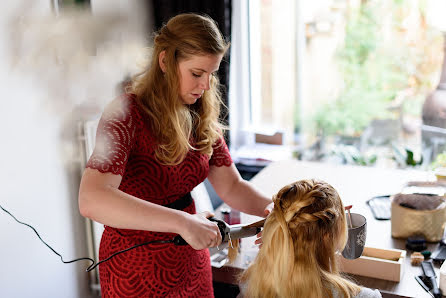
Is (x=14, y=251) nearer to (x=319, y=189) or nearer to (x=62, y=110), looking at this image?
(x=62, y=110)

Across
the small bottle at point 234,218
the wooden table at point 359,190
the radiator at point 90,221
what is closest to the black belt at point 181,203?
the wooden table at point 359,190

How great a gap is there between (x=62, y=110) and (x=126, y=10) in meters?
0.74

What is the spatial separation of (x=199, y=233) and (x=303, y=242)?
23 cm

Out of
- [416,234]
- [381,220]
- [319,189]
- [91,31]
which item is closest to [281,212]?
[319,189]

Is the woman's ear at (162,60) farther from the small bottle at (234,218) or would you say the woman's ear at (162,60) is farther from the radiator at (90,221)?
the radiator at (90,221)

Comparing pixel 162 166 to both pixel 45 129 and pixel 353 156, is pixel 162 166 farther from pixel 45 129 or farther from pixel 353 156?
pixel 353 156

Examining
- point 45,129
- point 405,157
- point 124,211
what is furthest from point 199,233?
point 405,157

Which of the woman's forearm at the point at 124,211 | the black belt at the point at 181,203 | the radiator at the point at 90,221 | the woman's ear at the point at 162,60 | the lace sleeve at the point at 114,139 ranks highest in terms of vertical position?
the woman's ear at the point at 162,60

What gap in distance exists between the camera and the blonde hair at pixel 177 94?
1.25 meters

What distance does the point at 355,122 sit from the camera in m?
3.12

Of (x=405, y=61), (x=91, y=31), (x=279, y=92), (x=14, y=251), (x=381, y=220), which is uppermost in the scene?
(x=91, y=31)

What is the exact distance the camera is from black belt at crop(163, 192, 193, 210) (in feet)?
4.55

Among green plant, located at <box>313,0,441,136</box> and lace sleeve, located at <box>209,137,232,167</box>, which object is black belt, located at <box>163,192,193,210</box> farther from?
green plant, located at <box>313,0,441,136</box>

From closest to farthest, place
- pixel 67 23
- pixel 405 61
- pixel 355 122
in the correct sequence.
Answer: pixel 67 23 < pixel 405 61 < pixel 355 122
